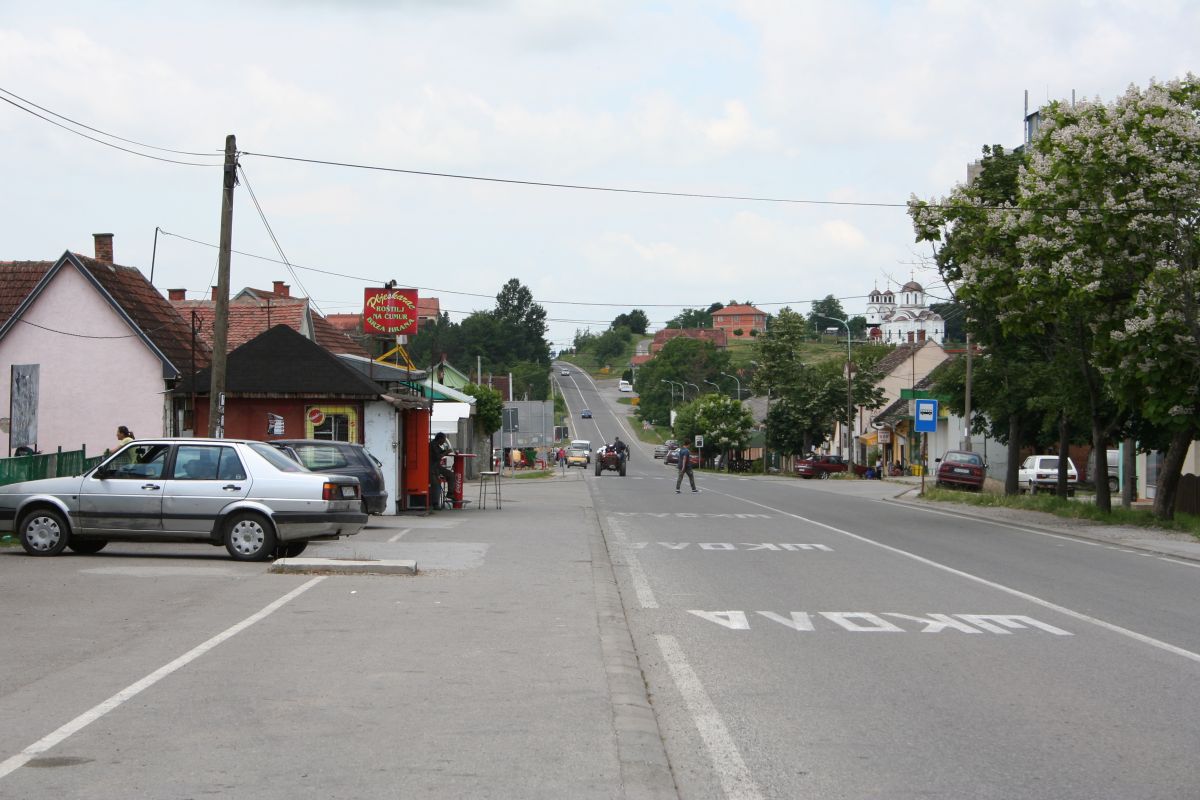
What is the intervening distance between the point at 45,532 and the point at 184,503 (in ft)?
6.39

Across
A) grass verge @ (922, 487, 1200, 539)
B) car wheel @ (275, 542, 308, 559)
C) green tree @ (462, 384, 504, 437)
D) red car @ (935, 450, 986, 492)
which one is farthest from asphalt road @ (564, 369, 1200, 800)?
green tree @ (462, 384, 504, 437)

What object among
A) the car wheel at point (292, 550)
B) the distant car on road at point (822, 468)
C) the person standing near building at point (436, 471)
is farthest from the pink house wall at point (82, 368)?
the distant car on road at point (822, 468)

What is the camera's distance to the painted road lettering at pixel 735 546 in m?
19.7

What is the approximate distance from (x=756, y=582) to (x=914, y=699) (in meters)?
6.88

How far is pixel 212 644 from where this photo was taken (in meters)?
10.1

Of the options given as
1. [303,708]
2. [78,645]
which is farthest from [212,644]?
[303,708]

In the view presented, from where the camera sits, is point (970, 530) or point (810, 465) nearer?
point (970, 530)

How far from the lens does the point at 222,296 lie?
902 inches

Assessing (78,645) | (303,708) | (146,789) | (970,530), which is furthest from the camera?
(970,530)

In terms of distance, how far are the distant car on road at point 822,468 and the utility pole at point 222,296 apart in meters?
52.7

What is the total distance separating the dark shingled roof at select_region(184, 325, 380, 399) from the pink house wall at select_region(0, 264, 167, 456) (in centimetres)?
366

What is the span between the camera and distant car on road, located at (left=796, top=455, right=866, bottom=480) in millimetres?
72375

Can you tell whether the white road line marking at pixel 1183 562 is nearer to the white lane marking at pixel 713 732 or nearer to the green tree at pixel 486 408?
the white lane marking at pixel 713 732

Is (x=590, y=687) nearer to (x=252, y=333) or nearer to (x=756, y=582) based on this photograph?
(x=756, y=582)
